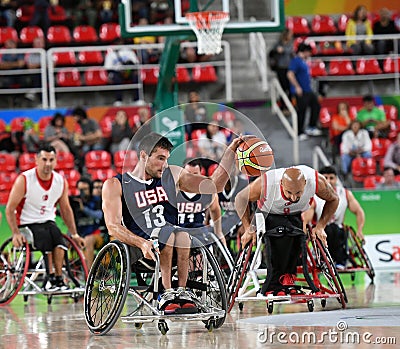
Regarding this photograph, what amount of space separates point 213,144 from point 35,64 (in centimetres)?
437

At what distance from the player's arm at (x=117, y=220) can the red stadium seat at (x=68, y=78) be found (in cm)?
1130

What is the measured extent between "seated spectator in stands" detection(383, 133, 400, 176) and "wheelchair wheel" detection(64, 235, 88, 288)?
21.6 ft

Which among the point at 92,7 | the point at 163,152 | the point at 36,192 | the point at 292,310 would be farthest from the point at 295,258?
the point at 92,7

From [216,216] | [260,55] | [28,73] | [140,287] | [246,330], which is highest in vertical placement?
[260,55]

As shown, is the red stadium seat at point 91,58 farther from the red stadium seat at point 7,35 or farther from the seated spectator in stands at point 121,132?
the seated spectator in stands at point 121,132

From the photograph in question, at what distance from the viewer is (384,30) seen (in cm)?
1975

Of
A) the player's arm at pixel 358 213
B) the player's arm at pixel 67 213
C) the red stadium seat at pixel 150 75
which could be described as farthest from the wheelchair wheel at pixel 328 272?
the red stadium seat at pixel 150 75

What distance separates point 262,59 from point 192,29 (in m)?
6.29

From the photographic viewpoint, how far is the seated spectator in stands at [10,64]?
60.1ft

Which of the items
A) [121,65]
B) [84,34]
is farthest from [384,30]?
[84,34]

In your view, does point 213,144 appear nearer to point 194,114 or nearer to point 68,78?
point 194,114

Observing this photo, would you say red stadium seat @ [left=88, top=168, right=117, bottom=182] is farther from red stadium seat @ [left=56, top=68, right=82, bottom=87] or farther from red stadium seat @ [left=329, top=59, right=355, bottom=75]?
red stadium seat @ [left=329, top=59, right=355, bottom=75]

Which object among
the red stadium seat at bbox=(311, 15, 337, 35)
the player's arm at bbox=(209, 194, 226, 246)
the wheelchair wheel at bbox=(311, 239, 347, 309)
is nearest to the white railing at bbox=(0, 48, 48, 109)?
the red stadium seat at bbox=(311, 15, 337, 35)

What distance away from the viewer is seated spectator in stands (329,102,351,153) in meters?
17.0
